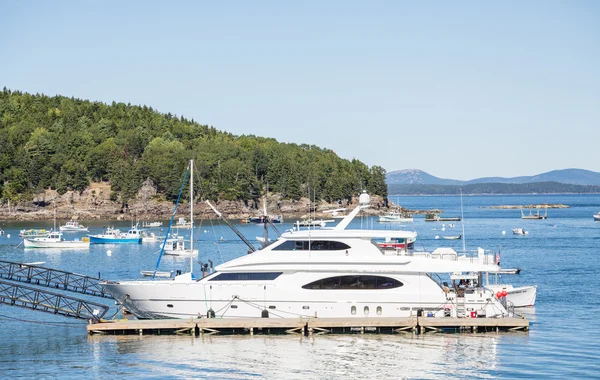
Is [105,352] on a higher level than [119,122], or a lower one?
lower

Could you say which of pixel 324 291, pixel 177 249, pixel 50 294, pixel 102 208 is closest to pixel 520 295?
pixel 324 291

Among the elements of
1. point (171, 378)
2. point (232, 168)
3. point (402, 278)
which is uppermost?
point (232, 168)

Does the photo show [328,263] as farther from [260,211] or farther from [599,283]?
[260,211]

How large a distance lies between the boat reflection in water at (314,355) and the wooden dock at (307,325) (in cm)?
38

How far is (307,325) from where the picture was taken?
Answer: 117ft

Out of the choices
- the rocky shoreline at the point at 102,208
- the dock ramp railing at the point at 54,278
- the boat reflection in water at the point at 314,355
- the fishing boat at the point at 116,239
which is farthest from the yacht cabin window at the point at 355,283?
the rocky shoreline at the point at 102,208

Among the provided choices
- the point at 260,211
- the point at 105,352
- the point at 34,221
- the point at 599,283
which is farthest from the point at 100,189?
the point at 105,352

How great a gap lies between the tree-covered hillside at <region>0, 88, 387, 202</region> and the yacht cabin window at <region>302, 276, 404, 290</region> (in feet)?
380

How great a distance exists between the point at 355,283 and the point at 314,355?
202 inches

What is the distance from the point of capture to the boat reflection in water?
101ft

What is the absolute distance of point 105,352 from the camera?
111 ft

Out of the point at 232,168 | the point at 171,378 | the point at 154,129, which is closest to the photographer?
the point at 171,378

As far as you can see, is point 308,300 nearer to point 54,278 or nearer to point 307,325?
point 307,325

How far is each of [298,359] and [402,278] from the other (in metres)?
6.86
